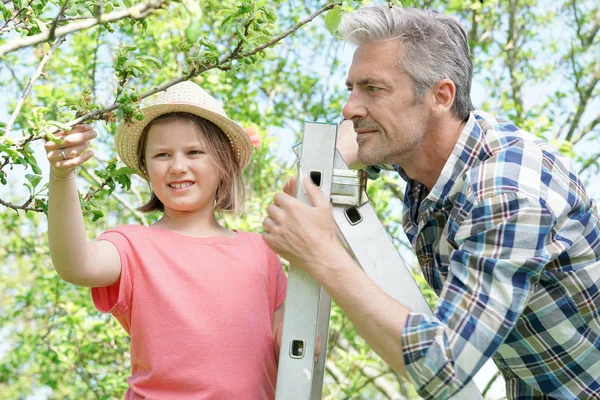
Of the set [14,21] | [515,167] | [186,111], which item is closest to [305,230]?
[515,167]

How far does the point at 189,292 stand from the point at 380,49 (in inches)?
34.7

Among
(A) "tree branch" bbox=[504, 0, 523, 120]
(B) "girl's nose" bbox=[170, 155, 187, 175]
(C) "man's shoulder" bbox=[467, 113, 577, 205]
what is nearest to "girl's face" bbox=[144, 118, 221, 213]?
(B) "girl's nose" bbox=[170, 155, 187, 175]

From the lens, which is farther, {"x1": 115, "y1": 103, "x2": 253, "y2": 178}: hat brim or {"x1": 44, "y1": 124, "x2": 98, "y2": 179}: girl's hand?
{"x1": 115, "y1": 103, "x2": 253, "y2": 178}: hat brim

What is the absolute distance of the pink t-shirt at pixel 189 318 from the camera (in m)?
2.23

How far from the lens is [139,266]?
2.29m

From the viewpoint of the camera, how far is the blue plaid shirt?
75.4 inches

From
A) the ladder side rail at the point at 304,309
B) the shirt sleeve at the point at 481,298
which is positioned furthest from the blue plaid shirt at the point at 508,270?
the ladder side rail at the point at 304,309

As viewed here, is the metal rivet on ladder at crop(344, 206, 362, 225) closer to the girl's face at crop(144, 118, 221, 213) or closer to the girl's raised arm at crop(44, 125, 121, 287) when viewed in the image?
the girl's face at crop(144, 118, 221, 213)

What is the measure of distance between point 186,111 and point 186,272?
1.59 ft

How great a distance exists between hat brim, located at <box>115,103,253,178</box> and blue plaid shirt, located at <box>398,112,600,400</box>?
0.57m

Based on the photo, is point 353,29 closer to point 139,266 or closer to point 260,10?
point 260,10

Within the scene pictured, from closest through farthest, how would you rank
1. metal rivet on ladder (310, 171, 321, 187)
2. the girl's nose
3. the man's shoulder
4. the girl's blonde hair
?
1. the man's shoulder
2. metal rivet on ladder (310, 171, 321, 187)
3. the girl's nose
4. the girl's blonde hair

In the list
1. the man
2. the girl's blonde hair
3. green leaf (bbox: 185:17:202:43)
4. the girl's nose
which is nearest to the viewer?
green leaf (bbox: 185:17:202:43)

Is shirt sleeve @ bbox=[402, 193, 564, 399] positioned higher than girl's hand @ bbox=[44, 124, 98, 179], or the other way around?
girl's hand @ bbox=[44, 124, 98, 179]
